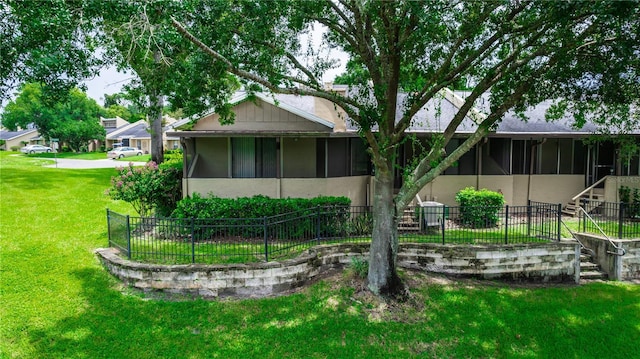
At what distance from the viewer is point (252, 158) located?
14.5 metres

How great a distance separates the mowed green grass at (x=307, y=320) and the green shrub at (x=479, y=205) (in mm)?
3332

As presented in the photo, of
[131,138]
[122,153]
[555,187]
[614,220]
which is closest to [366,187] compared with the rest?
[555,187]

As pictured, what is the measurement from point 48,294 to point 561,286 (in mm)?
13021

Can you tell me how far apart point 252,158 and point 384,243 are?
23.5ft

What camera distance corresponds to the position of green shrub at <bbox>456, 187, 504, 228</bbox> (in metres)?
13.5

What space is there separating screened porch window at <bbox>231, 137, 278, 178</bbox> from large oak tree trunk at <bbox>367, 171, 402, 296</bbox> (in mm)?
6212

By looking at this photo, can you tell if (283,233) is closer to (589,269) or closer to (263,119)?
(263,119)

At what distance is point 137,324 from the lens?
7.77m

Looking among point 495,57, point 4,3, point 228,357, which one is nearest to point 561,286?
point 495,57

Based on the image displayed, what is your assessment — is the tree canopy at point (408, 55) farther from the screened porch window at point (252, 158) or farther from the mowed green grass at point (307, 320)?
the screened porch window at point (252, 158)

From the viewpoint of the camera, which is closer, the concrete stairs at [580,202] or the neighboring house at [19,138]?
the concrete stairs at [580,202]

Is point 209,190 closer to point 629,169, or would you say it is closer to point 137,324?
point 137,324

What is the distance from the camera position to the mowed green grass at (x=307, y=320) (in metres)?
7.27

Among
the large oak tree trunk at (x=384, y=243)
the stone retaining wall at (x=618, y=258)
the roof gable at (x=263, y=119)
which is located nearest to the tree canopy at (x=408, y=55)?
the large oak tree trunk at (x=384, y=243)
